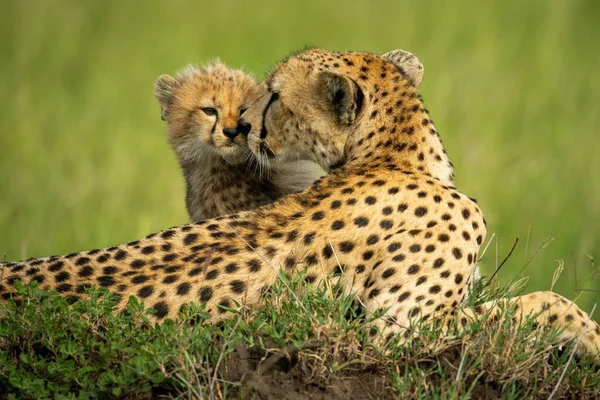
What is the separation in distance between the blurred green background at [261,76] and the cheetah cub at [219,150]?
88 centimetres

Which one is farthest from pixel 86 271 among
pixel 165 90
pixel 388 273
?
pixel 165 90

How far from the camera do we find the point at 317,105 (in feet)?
13.7

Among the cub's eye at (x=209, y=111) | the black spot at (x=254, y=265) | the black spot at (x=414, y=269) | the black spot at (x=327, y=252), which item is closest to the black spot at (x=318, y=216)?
the black spot at (x=327, y=252)

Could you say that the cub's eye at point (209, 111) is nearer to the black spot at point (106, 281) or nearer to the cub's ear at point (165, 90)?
the cub's ear at point (165, 90)

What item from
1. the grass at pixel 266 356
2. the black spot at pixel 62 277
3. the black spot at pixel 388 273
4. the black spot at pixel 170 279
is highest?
the black spot at pixel 62 277

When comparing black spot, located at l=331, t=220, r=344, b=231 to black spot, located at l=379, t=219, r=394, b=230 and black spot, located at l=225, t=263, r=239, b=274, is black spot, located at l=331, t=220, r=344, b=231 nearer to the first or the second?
black spot, located at l=379, t=219, r=394, b=230

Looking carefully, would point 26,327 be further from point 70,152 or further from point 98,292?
point 70,152

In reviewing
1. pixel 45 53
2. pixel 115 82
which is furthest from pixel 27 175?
pixel 45 53

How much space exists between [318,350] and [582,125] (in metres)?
5.69

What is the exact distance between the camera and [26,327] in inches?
129

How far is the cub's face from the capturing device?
471 centimetres

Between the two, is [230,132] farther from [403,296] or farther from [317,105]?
[403,296]

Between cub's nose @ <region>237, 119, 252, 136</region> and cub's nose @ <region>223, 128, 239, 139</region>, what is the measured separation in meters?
0.02

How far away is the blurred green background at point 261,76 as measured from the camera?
7070mm
